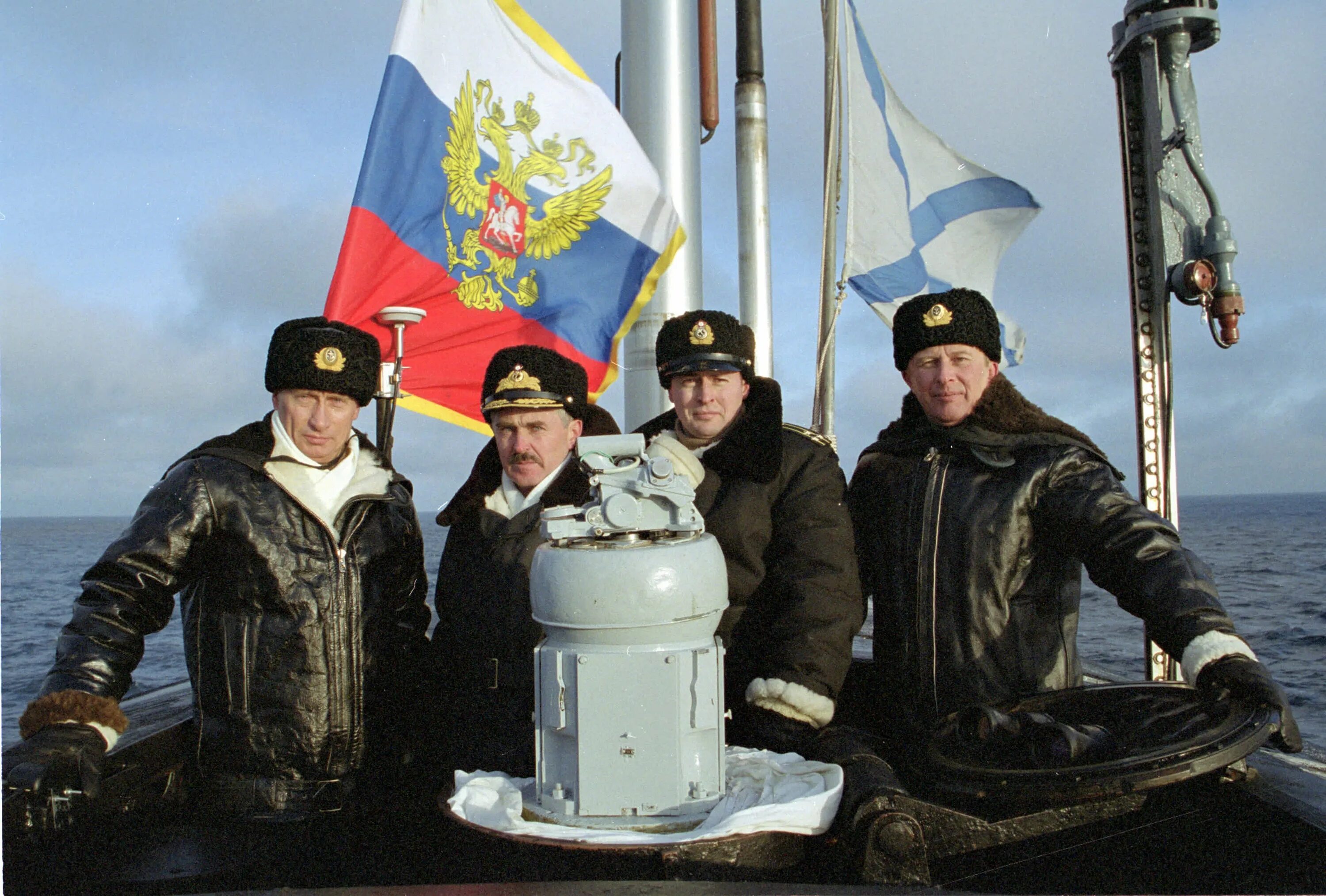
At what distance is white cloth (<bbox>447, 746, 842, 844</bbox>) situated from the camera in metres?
1.98

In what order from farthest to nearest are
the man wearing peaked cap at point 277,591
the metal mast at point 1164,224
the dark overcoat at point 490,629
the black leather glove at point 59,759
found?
the metal mast at point 1164,224, the man wearing peaked cap at point 277,591, the dark overcoat at point 490,629, the black leather glove at point 59,759

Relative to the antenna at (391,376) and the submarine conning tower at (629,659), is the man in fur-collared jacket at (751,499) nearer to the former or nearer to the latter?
the submarine conning tower at (629,659)

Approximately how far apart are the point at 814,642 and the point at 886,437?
102 centimetres

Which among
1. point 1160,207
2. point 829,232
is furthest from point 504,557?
point 829,232

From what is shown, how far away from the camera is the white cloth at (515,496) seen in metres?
2.99

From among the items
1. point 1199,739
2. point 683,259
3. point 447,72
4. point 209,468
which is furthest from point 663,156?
point 1199,739

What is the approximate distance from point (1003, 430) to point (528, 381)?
1517mm

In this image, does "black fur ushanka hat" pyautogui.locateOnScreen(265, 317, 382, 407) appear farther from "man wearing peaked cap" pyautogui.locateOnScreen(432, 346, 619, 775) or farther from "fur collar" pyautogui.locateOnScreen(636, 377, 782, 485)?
"fur collar" pyautogui.locateOnScreen(636, 377, 782, 485)

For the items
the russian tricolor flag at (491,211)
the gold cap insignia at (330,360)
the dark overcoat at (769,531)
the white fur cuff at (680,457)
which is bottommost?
the dark overcoat at (769,531)

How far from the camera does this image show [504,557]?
2906mm

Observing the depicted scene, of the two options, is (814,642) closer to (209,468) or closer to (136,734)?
(209,468)

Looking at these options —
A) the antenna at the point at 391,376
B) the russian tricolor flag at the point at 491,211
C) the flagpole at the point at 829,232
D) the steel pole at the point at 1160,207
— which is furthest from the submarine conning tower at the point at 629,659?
the flagpole at the point at 829,232

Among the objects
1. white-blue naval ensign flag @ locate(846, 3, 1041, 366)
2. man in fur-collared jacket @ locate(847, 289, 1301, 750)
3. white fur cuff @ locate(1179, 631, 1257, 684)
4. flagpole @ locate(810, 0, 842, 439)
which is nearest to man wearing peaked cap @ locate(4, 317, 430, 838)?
man in fur-collared jacket @ locate(847, 289, 1301, 750)

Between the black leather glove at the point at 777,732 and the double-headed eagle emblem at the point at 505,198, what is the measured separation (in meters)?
3.06
